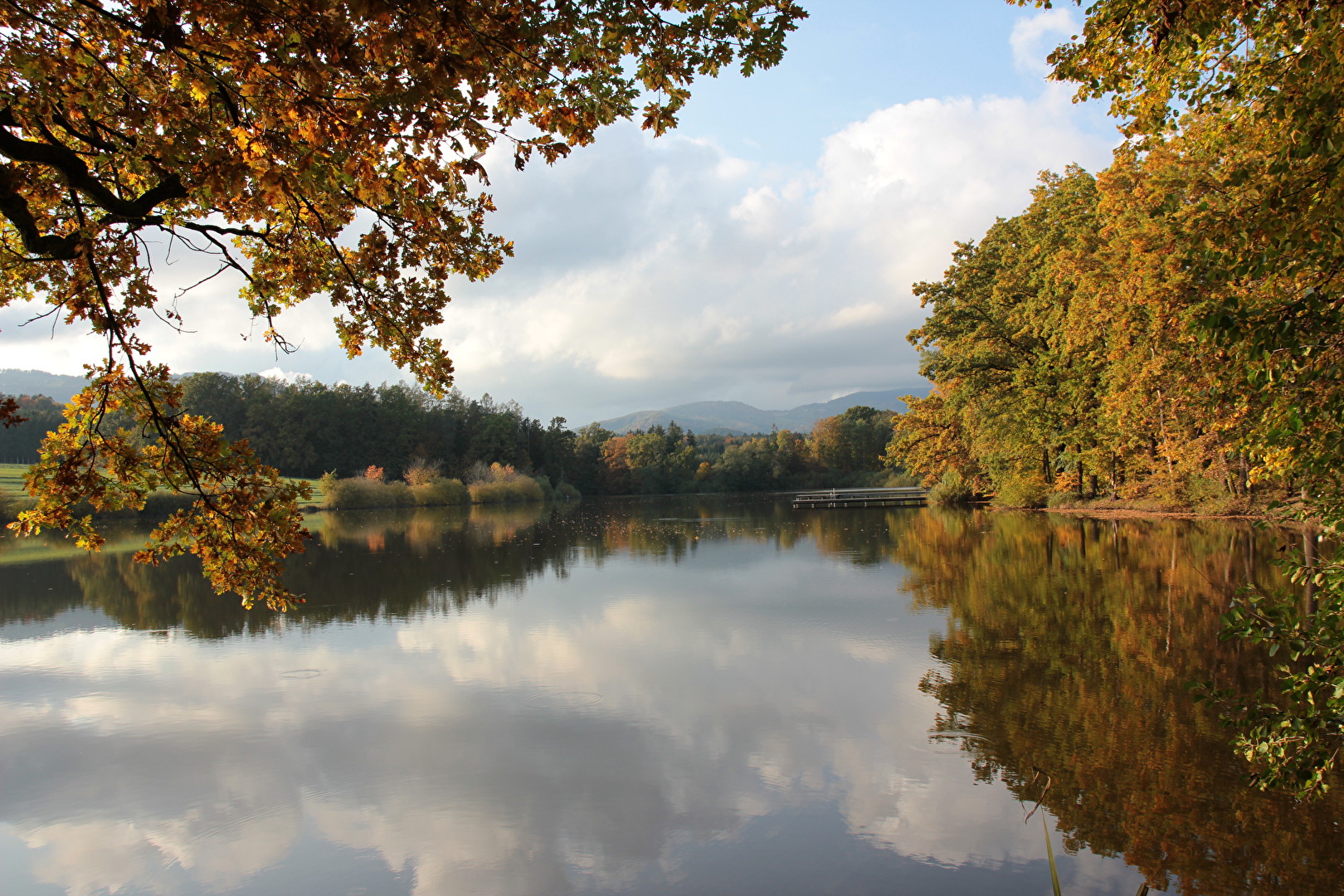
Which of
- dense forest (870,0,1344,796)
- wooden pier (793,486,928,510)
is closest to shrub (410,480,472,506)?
wooden pier (793,486,928,510)

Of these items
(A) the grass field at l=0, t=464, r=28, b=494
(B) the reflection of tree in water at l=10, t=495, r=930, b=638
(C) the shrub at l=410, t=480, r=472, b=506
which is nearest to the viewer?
(B) the reflection of tree in water at l=10, t=495, r=930, b=638

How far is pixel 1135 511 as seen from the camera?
80.4ft

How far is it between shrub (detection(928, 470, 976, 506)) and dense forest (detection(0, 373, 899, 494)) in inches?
856

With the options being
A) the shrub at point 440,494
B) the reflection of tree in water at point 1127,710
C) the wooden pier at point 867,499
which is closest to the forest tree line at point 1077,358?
the reflection of tree in water at point 1127,710

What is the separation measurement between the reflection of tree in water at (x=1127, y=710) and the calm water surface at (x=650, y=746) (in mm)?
30

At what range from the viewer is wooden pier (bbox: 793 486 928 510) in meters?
44.0

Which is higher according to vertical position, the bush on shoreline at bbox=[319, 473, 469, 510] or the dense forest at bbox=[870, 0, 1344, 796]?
the dense forest at bbox=[870, 0, 1344, 796]

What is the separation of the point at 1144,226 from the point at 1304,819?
13.0 m

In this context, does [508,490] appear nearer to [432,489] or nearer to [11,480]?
[432,489]

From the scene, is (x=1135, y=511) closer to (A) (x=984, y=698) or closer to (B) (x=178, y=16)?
(A) (x=984, y=698)

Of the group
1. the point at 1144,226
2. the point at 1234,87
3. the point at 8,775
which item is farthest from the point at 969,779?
the point at 1144,226

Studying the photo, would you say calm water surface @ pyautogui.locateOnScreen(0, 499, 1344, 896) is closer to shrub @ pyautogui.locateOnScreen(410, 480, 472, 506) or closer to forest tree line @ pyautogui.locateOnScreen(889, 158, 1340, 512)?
forest tree line @ pyautogui.locateOnScreen(889, 158, 1340, 512)

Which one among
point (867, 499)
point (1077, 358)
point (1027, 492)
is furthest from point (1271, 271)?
point (867, 499)

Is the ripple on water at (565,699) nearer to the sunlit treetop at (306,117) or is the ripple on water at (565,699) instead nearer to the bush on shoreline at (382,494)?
the sunlit treetop at (306,117)
